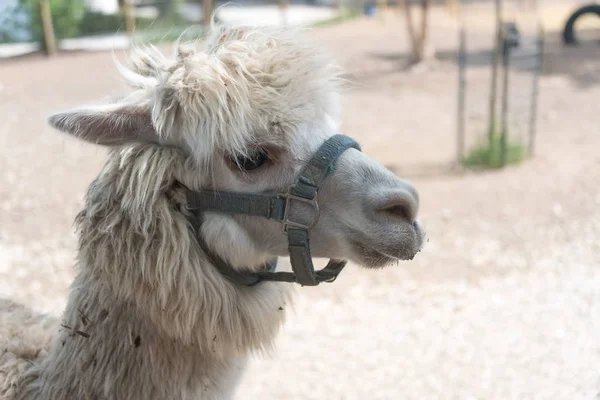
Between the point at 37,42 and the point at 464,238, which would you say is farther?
the point at 37,42

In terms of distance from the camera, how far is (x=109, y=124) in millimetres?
1859

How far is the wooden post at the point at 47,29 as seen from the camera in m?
15.2

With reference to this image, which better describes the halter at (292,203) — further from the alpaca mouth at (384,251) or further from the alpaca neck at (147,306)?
the alpaca mouth at (384,251)

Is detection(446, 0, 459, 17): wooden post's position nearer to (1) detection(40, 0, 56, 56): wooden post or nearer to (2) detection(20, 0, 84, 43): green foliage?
(2) detection(20, 0, 84, 43): green foliage

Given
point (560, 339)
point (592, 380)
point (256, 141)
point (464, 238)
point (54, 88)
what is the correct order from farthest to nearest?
point (54, 88) < point (464, 238) < point (560, 339) < point (592, 380) < point (256, 141)

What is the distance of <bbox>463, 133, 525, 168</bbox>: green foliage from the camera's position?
7875mm

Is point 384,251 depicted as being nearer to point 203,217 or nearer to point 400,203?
point 400,203

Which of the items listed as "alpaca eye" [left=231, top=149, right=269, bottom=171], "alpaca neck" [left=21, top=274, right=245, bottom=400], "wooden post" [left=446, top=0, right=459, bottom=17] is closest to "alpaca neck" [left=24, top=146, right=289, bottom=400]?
"alpaca neck" [left=21, top=274, right=245, bottom=400]

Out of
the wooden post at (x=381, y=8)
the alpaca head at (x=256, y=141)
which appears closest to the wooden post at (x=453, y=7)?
the wooden post at (x=381, y=8)

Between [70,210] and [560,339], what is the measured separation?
470 cm

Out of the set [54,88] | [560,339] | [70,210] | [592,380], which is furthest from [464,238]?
[54,88]

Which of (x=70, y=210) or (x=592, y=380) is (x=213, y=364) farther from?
(x=70, y=210)

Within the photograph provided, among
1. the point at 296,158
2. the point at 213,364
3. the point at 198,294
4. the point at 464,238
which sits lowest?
the point at 464,238

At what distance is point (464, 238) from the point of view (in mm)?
5730
